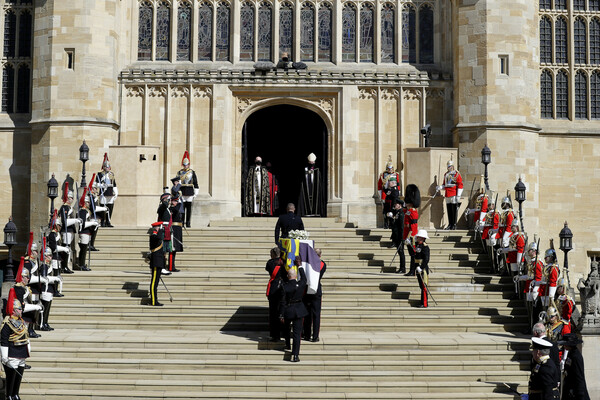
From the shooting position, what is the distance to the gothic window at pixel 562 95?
2706 cm

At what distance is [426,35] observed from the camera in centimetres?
2688

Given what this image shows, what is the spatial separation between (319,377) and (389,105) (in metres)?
13.1

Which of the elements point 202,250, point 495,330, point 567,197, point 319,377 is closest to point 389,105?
point 567,197

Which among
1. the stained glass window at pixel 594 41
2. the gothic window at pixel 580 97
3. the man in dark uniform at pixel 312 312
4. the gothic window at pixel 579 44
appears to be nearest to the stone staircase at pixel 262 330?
the man in dark uniform at pixel 312 312

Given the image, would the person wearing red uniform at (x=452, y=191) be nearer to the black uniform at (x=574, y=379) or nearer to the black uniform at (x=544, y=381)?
the black uniform at (x=574, y=379)

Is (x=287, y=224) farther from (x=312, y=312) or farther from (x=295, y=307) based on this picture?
(x=295, y=307)

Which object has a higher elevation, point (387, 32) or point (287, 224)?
point (387, 32)

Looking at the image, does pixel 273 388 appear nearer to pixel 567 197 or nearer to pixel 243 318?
pixel 243 318

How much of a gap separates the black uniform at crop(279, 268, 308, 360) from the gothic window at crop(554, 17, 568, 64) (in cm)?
1542

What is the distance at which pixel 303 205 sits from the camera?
87.3 feet

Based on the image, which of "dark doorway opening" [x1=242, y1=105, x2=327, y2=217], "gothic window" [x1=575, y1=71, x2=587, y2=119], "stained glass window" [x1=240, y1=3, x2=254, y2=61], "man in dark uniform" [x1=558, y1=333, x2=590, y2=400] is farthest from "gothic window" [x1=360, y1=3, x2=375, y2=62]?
"man in dark uniform" [x1=558, y1=333, x2=590, y2=400]

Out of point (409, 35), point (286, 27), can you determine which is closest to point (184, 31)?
point (286, 27)

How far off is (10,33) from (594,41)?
18.7 m

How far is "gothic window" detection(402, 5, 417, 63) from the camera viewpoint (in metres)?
26.7
